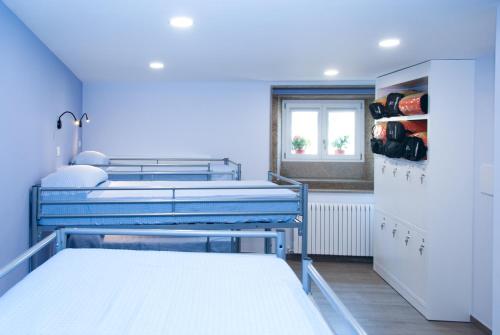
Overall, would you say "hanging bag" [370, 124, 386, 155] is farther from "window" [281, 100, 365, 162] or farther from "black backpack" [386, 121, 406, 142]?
"window" [281, 100, 365, 162]

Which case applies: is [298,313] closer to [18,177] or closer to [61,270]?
[61,270]

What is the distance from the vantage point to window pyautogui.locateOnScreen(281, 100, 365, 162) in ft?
17.9

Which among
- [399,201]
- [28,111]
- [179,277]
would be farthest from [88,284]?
[399,201]

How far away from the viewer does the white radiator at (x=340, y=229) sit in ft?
16.0

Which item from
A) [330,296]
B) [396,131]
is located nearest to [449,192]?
[396,131]

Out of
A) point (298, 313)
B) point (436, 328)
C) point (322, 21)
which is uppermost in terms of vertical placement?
point (322, 21)

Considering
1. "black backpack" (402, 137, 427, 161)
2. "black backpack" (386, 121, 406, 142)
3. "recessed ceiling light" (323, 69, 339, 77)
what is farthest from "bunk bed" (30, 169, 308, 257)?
"recessed ceiling light" (323, 69, 339, 77)

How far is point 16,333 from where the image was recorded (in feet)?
3.74

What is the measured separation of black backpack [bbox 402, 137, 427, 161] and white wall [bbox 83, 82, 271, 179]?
166 centimetres

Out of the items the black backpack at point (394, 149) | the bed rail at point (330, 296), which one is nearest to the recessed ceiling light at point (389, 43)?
the black backpack at point (394, 149)

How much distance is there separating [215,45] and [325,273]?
2.71 m

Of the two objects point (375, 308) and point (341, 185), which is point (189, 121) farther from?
point (375, 308)

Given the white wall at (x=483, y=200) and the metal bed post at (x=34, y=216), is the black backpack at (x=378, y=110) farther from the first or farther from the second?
the metal bed post at (x=34, y=216)

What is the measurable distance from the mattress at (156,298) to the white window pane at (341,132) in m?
3.77
